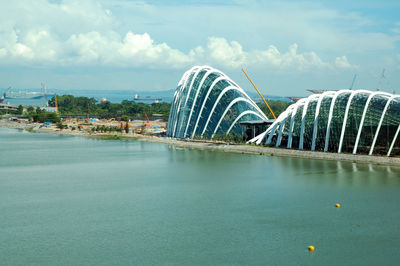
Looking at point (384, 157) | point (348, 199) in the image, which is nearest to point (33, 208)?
point (348, 199)

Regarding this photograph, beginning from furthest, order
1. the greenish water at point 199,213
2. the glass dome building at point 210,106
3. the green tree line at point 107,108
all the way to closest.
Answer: the green tree line at point 107,108 → the glass dome building at point 210,106 → the greenish water at point 199,213

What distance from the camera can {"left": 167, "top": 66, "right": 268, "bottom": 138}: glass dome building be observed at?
208 ft

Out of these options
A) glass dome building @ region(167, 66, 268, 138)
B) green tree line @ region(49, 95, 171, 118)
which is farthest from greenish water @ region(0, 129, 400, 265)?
green tree line @ region(49, 95, 171, 118)

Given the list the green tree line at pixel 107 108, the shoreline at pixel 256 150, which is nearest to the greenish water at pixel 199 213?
the shoreline at pixel 256 150

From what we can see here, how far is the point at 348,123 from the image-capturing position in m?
47.7

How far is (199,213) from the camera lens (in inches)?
1063

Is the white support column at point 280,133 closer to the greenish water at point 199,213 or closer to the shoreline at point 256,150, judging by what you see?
the shoreline at point 256,150

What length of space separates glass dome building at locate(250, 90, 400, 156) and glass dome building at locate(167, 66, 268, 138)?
1133cm

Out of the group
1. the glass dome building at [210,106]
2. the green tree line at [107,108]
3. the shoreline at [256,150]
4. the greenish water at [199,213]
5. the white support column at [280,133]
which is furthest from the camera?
the green tree line at [107,108]

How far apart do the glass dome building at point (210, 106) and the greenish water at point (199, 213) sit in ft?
59.7

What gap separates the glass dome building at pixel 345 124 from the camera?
45.8m

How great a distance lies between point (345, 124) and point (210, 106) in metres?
21.3

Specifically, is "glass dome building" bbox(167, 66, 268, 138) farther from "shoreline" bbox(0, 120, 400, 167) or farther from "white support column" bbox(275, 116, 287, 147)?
"white support column" bbox(275, 116, 287, 147)

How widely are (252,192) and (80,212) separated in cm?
1151
